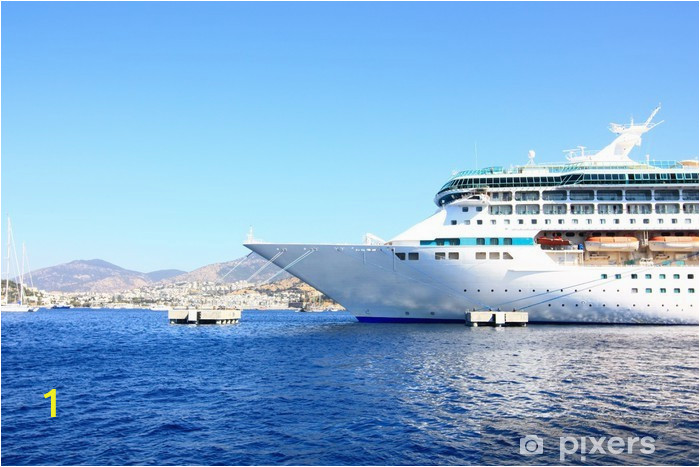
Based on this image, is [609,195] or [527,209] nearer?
[527,209]

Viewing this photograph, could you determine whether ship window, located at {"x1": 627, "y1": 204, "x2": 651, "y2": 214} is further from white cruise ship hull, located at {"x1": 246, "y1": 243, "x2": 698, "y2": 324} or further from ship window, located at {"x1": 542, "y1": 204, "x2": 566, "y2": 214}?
white cruise ship hull, located at {"x1": 246, "y1": 243, "x2": 698, "y2": 324}

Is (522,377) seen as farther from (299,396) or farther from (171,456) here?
(171,456)

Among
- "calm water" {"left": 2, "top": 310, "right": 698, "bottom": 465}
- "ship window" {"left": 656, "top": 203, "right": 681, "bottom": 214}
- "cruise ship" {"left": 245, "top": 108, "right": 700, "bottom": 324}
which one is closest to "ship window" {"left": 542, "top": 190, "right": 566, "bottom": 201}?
"cruise ship" {"left": 245, "top": 108, "right": 700, "bottom": 324}

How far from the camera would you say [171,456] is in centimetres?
1212

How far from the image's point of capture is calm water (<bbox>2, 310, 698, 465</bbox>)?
12.4 metres

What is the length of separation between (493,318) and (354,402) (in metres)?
24.4

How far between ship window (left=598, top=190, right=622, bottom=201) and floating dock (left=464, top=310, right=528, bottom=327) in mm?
10430

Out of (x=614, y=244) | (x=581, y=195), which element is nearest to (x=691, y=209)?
(x=614, y=244)

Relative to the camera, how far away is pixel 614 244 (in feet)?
127

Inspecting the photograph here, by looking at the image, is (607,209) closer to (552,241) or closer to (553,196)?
(553,196)

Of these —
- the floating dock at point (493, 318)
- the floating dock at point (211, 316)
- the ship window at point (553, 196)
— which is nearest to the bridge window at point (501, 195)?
the ship window at point (553, 196)


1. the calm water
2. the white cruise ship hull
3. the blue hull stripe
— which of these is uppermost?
the white cruise ship hull

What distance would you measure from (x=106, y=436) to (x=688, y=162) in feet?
146

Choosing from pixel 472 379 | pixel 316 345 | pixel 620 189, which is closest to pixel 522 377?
pixel 472 379
